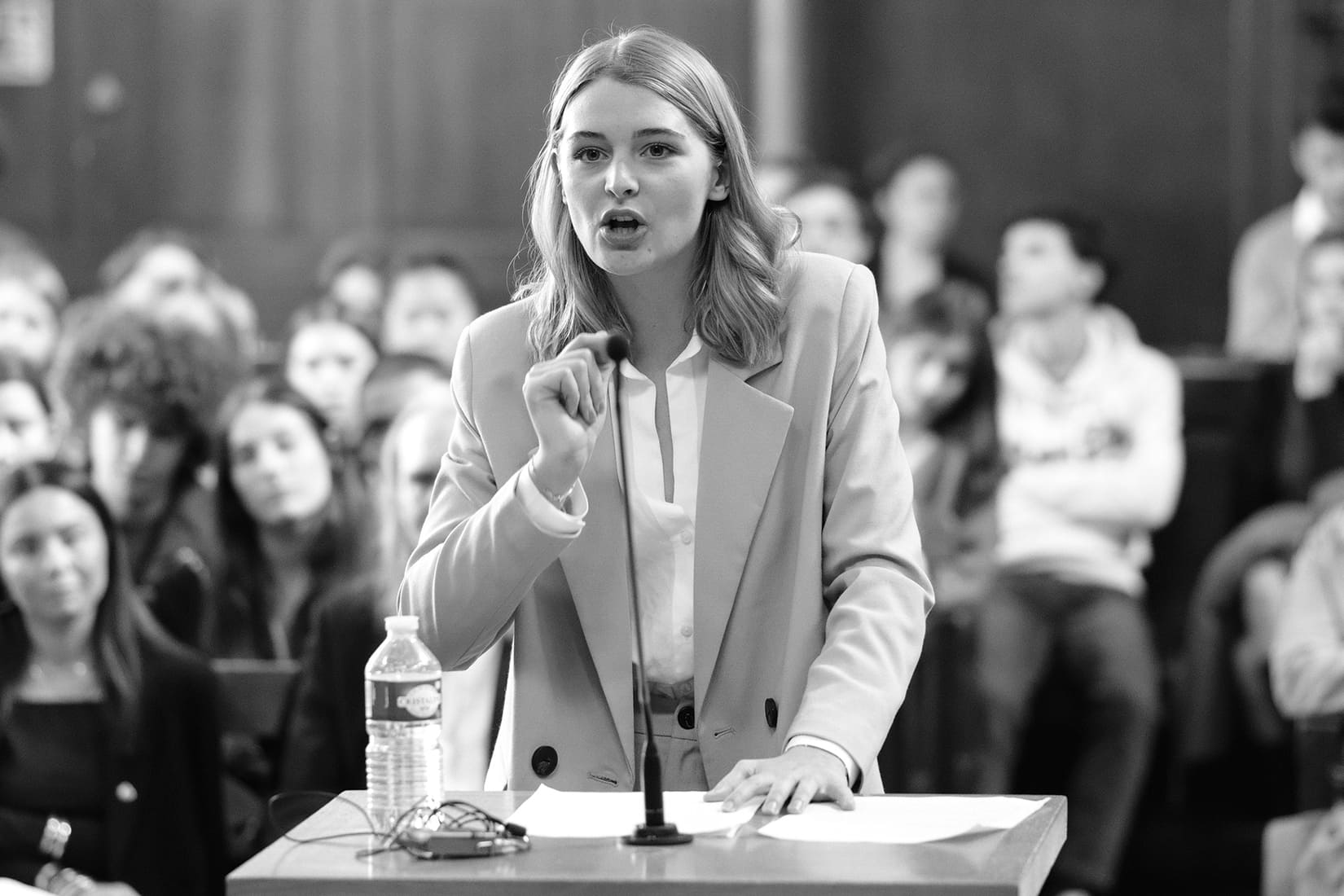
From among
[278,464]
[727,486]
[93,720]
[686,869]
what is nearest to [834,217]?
[278,464]

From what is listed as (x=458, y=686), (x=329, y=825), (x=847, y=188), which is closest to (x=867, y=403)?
(x=329, y=825)

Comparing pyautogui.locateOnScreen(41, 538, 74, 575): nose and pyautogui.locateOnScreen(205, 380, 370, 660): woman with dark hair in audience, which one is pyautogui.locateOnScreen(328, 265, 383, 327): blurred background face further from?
pyautogui.locateOnScreen(41, 538, 74, 575): nose

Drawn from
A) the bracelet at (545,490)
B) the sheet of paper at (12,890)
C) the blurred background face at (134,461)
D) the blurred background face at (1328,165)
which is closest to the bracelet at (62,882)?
the blurred background face at (134,461)

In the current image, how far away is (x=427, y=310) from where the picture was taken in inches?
237

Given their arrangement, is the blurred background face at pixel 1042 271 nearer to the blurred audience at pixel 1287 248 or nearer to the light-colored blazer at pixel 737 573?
the blurred audience at pixel 1287 248

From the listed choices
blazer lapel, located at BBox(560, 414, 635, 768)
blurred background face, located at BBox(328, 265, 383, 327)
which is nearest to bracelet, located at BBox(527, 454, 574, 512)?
blazer lapel, located at BBox(560, 414, 635, 768)

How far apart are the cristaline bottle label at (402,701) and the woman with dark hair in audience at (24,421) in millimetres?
3440

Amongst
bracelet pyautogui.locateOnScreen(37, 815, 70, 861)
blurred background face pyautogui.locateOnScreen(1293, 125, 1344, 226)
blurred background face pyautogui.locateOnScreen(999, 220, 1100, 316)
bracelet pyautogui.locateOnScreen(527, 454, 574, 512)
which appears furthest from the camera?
blurred background face pyautogui.locateOnScreen(1293, 125, 1344, 226)

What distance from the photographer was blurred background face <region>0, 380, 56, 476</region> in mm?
5129

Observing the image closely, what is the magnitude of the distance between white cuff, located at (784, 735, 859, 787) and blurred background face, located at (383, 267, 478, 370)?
412cm

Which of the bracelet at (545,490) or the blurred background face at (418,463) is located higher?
the bracelet at (545,490)

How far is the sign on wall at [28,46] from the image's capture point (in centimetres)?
890

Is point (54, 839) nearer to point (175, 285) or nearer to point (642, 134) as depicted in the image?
point (642, 134)

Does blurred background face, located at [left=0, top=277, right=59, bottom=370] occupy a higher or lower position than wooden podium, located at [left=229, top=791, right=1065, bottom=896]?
higher
